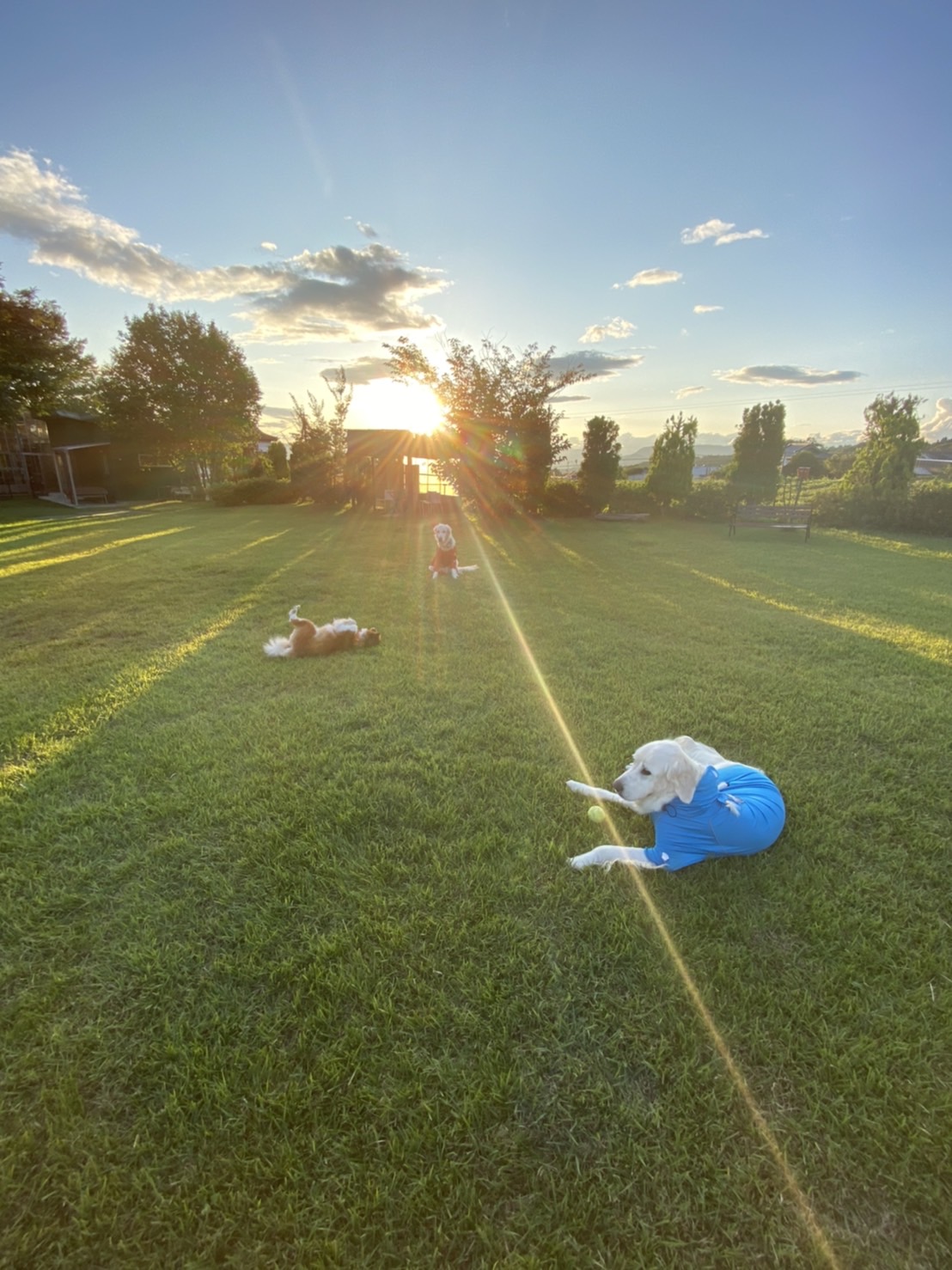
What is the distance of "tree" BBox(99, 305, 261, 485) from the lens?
27078 mm

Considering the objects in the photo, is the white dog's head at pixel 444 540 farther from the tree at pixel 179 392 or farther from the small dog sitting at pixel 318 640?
the tree at pixel 179 392

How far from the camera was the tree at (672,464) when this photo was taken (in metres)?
18.4

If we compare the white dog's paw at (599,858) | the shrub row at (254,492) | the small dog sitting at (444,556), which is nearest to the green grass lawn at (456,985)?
the white dog's paw at (599,858)

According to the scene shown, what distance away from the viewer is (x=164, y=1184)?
143cm

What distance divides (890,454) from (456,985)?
20118mm

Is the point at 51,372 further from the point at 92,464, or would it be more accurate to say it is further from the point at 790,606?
the point at 790,606

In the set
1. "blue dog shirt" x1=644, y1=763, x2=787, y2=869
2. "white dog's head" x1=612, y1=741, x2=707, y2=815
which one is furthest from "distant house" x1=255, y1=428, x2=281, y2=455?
"blue dog shirt" x1=644, y1=763, x2=787, y2=869

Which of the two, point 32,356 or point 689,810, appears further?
point 32,356

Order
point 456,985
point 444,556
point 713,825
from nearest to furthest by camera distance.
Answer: point 456,985 → point 713,825 → point 444,556

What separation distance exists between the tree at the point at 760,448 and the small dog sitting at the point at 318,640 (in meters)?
22.3

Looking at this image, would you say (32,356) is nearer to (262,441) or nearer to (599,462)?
(262,441)

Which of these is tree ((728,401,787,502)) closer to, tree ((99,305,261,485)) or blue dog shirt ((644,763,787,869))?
blue dog shirt ((644,763,787,869))

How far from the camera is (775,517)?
14.7 meters

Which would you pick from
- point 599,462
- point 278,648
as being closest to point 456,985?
point 278,648
